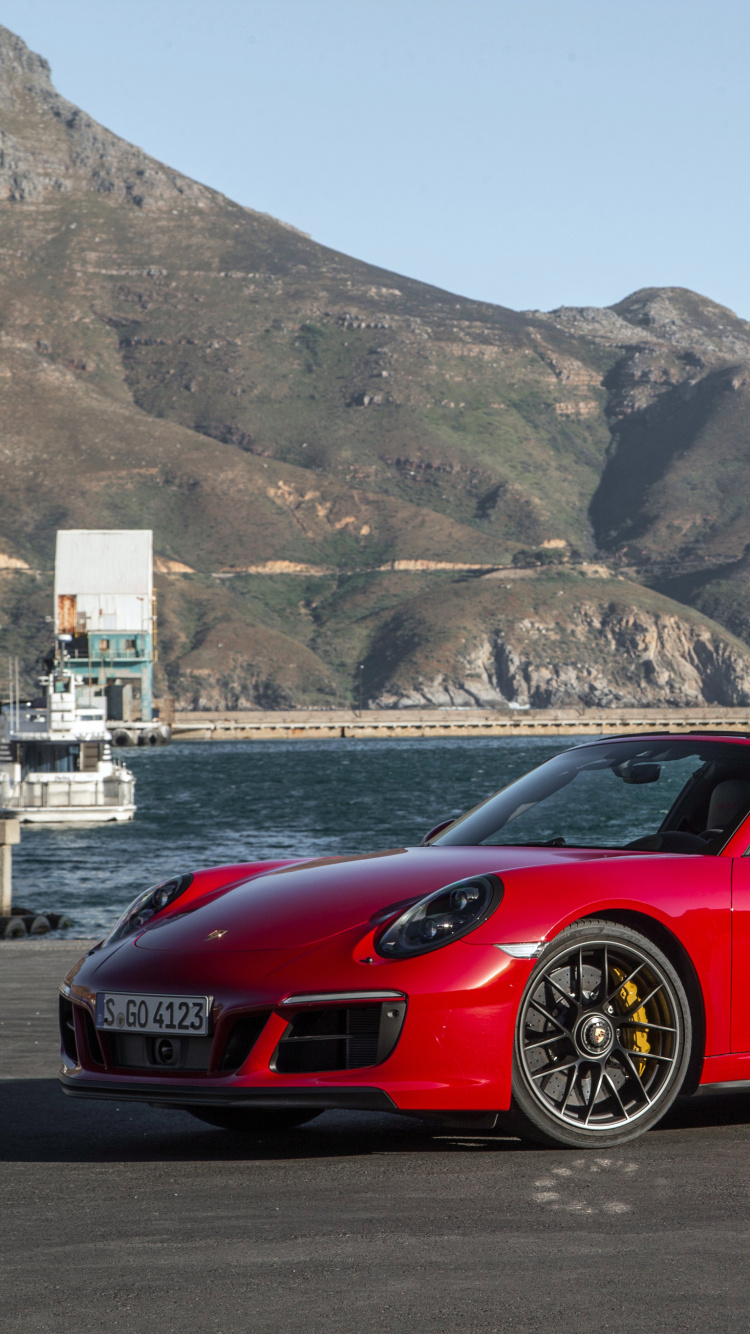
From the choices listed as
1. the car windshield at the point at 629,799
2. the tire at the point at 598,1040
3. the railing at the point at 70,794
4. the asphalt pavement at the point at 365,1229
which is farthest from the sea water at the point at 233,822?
the asphalt pavement at the point at 365,1229

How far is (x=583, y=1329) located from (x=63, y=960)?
770 cm

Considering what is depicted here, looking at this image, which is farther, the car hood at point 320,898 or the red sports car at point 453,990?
the car hood at point 320,898

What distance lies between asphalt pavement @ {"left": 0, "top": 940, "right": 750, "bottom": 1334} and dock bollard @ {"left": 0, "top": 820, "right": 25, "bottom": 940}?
9256 millimetres

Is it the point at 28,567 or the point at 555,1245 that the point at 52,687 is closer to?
the point at 555,1245

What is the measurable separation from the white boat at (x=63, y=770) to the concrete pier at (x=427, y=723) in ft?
293

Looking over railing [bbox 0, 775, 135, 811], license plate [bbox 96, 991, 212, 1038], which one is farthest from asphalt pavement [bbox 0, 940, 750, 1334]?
railing [bbox 0, 775, 135, 811]

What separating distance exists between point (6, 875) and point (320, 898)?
11355mm

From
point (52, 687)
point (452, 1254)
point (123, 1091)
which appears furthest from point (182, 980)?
point (52, 687)

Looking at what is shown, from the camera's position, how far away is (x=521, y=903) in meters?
4.95

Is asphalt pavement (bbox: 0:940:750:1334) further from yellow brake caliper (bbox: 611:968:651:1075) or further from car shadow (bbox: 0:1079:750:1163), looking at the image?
yellow brake caliper (bbox: 611:968:651:1075)

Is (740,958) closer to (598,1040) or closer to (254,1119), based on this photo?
(598,1040)

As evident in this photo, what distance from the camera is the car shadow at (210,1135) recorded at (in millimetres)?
5102

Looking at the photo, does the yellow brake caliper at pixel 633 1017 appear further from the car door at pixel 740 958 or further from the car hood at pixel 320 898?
the car hood at pixel 320 898

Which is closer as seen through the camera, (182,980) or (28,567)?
(182,980)
